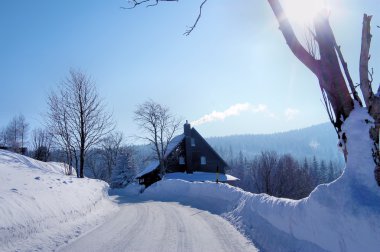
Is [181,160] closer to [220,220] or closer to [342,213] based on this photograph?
[220,220]

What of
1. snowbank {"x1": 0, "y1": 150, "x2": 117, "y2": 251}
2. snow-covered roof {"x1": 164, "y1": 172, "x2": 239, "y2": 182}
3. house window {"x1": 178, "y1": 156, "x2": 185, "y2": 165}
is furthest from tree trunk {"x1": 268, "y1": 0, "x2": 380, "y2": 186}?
house window {"x1": 178, "y1": 156, "x2": 185, "y2": 165}

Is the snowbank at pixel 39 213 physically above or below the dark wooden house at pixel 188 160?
below

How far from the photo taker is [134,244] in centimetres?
838

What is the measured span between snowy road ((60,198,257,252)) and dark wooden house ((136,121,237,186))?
3672 cm

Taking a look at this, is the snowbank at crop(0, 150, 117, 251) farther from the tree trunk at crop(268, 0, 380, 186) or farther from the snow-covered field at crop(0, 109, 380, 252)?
the tree trunk at crop(268, 0, 380, 186)

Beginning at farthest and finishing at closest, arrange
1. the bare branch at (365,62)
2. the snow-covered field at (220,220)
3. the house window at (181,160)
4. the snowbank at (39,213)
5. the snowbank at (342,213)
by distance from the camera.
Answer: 1. the house window at (181,160)
2. the snowbank at (39,213)
3. the bare branch at (365,62)
4. the snow-covered field at (220,220)
5. the snowbank at (342,213)

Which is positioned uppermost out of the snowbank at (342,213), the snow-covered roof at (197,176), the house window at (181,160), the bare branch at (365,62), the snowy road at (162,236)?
the house window at (181,160)

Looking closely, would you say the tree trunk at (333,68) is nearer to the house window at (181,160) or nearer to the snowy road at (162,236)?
the snowy road at (162,236)

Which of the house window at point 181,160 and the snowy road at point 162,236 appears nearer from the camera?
the snowy road at point 162,236

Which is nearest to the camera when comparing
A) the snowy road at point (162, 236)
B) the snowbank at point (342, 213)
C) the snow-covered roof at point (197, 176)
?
the snowbank at point (342, 213)

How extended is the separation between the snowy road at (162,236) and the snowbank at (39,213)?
22.5 inches

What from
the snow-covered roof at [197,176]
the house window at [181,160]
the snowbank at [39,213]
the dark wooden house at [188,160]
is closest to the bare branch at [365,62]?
the snowbank at [39,213]

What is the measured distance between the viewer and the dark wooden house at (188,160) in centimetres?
5028

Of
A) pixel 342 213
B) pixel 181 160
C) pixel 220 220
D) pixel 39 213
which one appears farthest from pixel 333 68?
pixel 181 160
